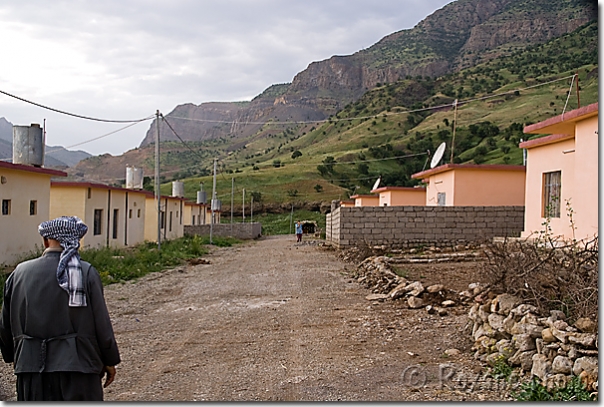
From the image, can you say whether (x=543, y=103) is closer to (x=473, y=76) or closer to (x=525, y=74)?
(x=525, y=74)

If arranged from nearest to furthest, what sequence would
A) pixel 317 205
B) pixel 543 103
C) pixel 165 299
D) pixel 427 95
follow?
pixel 165 299 → pixel 317 205 → pixel 543 103 → pixel 427 95

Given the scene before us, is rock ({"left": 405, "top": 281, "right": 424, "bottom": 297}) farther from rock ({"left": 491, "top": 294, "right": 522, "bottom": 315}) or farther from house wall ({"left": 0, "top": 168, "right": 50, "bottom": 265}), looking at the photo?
house wall ({"left": 0, "top": 168, "right": 50, "bottom": 265})

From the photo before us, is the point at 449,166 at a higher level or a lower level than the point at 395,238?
higher

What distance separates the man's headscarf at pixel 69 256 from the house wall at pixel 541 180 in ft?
32.2

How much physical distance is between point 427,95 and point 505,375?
262 ft

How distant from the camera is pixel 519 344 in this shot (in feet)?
17.2

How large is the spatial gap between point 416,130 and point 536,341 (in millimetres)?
67708

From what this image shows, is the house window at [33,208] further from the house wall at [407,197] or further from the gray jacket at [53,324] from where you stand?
the house wall at [407,197]

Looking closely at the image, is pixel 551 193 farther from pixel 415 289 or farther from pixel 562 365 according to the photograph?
pixel 562 365

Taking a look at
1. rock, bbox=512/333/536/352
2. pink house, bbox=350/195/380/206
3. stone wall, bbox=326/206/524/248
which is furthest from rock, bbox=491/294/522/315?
pink house, bbox=350/195/380/206

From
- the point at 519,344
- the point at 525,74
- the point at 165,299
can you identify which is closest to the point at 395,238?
the point at 165,299

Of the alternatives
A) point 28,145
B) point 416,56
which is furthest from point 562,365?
point 416,56

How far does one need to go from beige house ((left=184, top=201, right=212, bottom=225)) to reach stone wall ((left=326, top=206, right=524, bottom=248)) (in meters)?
21.6

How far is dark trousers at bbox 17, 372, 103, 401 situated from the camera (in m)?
3.37
